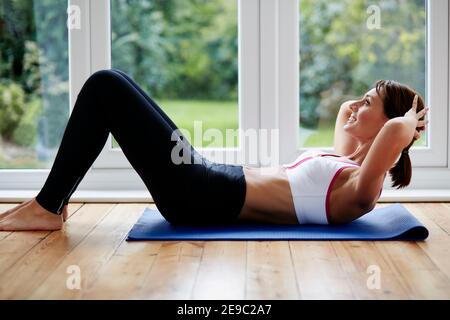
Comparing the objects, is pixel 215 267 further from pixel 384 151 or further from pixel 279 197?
pixel 384 151

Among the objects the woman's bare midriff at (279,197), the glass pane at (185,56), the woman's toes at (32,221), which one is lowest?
the woman's toes at (32,221)

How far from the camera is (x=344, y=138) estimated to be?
280cm

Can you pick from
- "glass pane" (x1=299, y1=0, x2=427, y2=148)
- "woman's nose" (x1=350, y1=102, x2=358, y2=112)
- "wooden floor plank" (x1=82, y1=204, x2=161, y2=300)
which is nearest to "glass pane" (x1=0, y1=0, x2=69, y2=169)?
"glass pane" (x1=299, y1=0, x2=427, y2=148)

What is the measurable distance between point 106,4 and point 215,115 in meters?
0.80

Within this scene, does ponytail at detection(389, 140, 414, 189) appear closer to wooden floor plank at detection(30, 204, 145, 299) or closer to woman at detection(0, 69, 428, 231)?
woman at detection(0, 69, 428, 231)

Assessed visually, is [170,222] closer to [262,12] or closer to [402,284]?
[402,284]

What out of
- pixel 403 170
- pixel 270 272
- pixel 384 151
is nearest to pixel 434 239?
pixel 403 170

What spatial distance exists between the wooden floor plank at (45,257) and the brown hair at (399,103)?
1.22 m

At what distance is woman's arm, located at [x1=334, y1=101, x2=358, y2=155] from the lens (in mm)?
2779

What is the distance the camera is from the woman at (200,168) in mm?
2523

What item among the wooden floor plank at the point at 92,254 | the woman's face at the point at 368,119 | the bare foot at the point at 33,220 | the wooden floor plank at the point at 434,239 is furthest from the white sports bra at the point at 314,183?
the bare foot at the point at 33,220

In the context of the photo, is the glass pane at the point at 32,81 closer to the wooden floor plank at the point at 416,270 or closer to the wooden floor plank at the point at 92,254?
the wooden floor plank at the point at 92,254

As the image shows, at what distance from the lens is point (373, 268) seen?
2.11 m

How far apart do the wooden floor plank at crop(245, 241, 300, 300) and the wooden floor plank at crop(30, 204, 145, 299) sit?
1.52 feet
